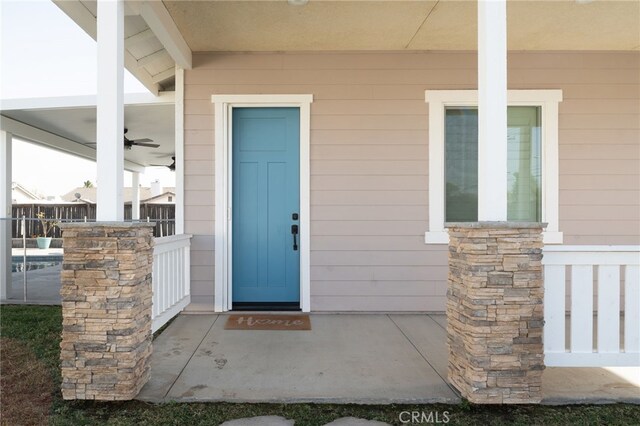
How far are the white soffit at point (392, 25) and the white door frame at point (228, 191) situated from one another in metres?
0.53

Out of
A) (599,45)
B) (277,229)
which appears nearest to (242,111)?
(277,229)

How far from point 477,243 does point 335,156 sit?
2174 mm

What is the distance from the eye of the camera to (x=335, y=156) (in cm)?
414

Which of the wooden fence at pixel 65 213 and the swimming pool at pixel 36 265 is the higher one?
the wooden fence at pixel 65 213

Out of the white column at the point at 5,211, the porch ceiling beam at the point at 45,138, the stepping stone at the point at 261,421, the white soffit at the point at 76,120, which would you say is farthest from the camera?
the porch ceiling beam at the point at 45,138

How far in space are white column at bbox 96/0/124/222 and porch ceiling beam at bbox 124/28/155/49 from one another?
4.79 feet

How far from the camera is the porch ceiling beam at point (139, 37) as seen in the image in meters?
3.82

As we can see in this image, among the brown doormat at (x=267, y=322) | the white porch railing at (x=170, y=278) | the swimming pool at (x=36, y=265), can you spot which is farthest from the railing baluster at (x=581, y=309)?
the swimming pool at (x=36, y=265)

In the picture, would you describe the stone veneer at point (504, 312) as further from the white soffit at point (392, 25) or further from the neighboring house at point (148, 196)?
the neighboring house at point (148, 196)

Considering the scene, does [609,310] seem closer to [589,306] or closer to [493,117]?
[589,306]

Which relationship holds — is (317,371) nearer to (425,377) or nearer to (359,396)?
(359,396)

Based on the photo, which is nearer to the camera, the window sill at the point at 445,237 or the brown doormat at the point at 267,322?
the brown doormat at the point at 267,322

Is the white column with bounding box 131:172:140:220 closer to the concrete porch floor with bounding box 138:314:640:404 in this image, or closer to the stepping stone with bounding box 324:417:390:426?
the concrete porch floor with bounding box 138:314:640:404

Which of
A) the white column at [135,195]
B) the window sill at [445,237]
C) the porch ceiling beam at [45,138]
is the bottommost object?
the window sill at [445,237]
